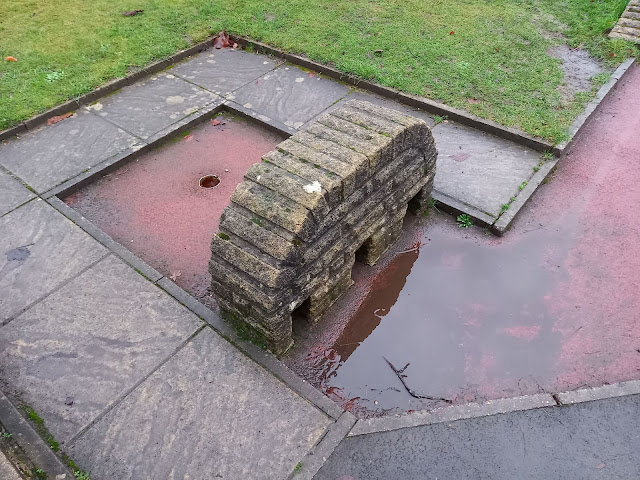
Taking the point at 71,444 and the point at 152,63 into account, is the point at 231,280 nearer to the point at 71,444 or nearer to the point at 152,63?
the point at 71,444

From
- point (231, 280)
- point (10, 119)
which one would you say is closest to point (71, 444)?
point (231, 280)

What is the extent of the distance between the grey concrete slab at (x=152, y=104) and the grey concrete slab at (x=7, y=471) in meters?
4.25

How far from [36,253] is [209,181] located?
2058 millimetres

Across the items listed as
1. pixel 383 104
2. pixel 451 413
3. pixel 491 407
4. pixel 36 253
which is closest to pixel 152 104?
pixel 36 253

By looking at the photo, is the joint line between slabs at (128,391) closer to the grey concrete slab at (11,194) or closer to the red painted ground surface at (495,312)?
the red painted ground surface at (495,312)

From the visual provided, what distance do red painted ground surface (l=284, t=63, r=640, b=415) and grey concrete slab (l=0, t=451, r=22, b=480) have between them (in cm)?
208

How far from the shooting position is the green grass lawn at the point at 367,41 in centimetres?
693

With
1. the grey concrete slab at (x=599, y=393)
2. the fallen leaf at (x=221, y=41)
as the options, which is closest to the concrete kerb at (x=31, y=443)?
the grey concrete slab at (x=599, y=393)

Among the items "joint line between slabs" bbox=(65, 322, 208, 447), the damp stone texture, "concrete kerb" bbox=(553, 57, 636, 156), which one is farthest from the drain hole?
"concrete kerb" bbox=(553, 57, 636, 156)

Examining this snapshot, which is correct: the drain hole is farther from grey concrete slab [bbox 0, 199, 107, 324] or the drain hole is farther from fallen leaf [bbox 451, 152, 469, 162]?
fallen leaf [bbox 451, 152, 469, 162]

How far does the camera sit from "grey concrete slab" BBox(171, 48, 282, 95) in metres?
7.45

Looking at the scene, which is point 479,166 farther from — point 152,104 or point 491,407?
point 152,104

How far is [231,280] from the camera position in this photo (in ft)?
12.7

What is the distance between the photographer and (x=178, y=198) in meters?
5.73
